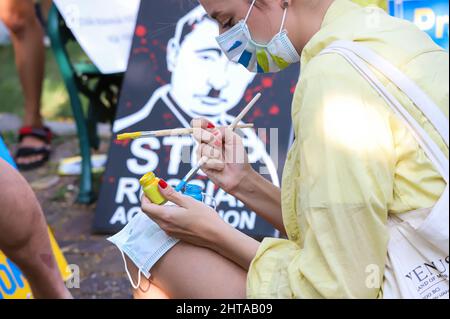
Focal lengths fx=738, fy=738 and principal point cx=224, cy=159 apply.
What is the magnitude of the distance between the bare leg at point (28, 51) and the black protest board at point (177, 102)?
100cm

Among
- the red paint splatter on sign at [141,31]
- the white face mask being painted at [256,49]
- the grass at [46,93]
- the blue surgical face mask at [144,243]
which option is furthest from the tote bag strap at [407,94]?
the grass at [46,93]

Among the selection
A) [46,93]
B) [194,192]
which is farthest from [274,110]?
[46,93]

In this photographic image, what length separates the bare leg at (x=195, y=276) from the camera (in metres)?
1.74

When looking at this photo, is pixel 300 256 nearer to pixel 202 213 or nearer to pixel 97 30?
pixel 202 213

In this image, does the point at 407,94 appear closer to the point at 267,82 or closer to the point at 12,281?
the point at 12,281

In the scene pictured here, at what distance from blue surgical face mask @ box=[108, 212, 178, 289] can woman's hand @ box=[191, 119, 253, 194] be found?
0.24 m

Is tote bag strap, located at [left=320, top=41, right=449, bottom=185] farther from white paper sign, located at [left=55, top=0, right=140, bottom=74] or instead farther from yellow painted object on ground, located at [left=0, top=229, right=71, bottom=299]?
white paper sign, located at [left=55, top=0, right=140, bottom=74]

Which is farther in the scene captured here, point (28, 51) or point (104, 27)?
point (28, 51)

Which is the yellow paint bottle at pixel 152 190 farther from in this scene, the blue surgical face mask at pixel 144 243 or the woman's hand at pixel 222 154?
the woman's hand at pixel 222 154

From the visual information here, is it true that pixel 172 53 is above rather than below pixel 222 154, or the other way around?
below

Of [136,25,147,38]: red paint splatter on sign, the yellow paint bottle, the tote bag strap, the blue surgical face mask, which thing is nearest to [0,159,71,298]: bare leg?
the blue surgical face mask

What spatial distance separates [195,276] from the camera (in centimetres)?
177

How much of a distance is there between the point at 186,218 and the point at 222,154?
33cm

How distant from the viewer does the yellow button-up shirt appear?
1.50 metres
